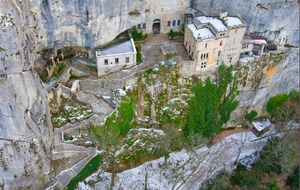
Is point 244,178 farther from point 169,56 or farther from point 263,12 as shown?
point 263,12

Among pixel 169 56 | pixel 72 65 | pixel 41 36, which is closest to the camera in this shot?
pixel 41 36

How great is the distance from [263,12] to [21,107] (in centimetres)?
3240

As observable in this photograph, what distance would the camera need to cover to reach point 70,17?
40.4 metres

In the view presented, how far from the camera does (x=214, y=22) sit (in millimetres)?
45656

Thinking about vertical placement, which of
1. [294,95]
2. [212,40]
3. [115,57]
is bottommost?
[294,95]

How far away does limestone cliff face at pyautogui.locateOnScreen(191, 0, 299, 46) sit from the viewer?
1815 inches

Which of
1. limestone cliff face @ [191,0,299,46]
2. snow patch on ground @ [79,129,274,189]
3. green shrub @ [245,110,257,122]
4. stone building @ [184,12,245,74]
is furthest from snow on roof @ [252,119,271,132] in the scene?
limestone cliff face @ [191,0,299,46]

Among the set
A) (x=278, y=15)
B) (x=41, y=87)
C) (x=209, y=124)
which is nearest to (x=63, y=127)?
(x=41, y=87)

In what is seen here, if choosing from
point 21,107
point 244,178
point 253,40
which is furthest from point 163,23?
point 21,107

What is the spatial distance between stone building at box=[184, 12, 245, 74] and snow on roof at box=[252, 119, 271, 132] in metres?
10.6

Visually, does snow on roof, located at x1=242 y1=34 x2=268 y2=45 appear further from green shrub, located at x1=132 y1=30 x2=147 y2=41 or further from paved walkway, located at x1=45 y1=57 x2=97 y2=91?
paved walkway, located at x1=45 y1=57 x2=97 y2=91

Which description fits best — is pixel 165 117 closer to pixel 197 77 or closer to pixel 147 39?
pixel 197 77

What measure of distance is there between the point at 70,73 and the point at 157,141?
13.7m

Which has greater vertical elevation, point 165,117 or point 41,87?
point 41,87
